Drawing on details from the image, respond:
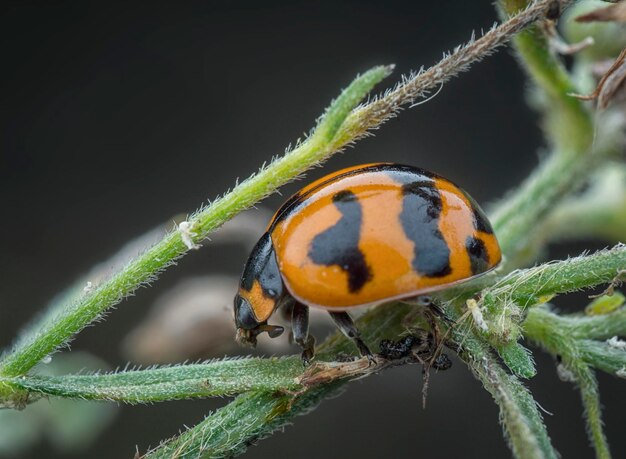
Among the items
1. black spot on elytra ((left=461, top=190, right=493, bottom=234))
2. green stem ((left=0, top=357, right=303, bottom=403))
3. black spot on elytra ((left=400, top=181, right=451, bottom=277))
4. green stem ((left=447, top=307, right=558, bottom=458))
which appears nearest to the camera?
green stem ((left=447, top=307, right=558, bottom=458))

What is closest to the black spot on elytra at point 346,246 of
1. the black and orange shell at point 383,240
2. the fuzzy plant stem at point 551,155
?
the black and orange shell at point 383,240

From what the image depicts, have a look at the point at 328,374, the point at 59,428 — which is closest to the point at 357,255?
the point at 328,374

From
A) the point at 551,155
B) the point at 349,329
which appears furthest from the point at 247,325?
the point at 551,155

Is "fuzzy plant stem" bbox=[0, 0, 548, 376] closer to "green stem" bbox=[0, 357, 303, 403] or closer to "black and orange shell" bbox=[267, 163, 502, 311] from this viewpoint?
"green stem" bbox=[0, 357, 303, 403]

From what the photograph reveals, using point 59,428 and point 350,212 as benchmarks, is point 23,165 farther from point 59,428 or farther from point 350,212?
point 350,212

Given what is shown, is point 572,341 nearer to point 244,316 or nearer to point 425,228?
point 425,228

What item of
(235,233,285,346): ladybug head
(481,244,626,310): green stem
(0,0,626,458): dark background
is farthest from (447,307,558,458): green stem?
(0,0,626,458): dark background
